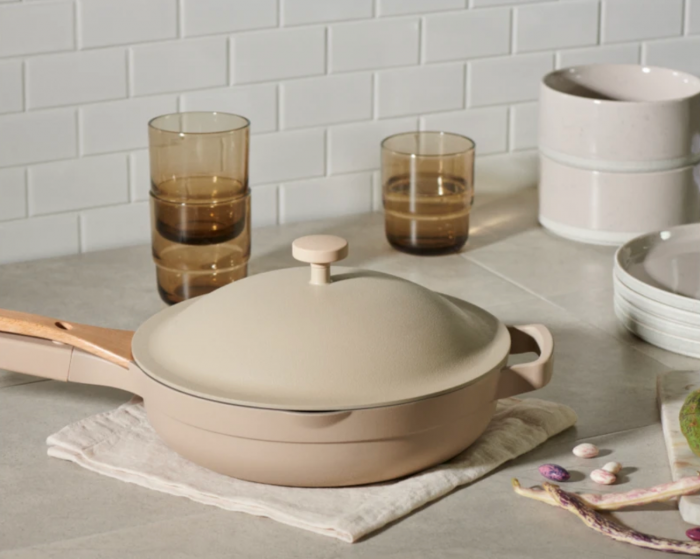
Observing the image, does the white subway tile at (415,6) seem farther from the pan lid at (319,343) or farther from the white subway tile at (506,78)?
the pan lid at (319,343)

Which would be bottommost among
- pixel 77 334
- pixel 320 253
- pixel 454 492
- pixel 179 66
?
pixel 454 492

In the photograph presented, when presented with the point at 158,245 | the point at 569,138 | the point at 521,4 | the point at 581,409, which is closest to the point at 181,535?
the point at 581,409

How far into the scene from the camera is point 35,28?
151 cm

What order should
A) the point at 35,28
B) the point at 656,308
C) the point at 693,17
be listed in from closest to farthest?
the point at 656,308 < the point at 35,28 < the point at 693,17

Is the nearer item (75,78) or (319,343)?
(319,343)

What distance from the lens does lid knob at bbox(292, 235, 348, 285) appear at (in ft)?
3.15

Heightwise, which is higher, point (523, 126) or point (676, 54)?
point (676, 54)

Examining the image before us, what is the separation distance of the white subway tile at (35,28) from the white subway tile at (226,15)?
0.56ft

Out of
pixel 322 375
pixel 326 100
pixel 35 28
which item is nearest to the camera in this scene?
pixel 322 375

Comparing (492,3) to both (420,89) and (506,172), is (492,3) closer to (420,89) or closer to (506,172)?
(420,89)

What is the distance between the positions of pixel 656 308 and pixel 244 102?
725mm

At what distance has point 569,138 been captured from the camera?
1.62 m

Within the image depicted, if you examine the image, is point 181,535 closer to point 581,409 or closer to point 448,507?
point 448,507

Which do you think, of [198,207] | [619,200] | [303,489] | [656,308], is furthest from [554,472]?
[619,200]
